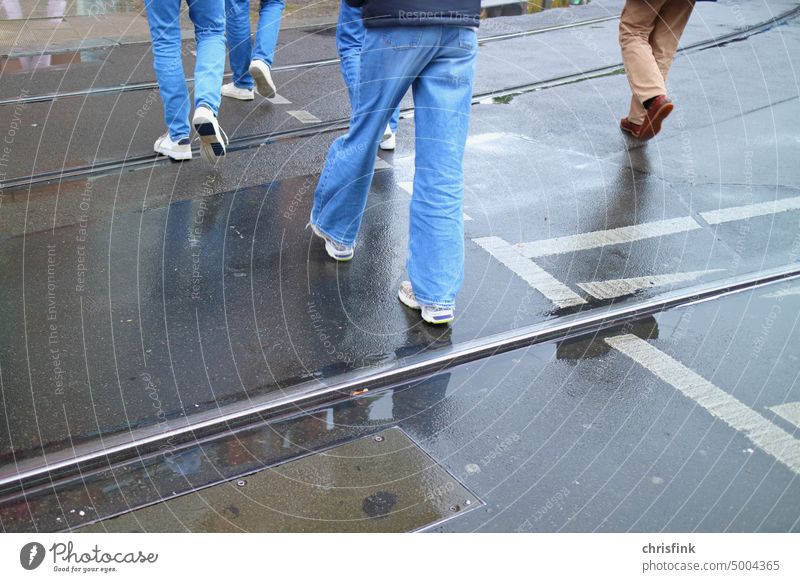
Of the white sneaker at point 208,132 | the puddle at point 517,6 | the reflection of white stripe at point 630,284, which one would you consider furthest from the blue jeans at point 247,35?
the puddle at point 517,6

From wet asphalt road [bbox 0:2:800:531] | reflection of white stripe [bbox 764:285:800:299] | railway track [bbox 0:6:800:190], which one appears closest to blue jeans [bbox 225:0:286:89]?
wet asphalt road [bbox 0:2:800:531]

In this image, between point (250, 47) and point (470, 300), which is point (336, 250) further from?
point (250, 47)

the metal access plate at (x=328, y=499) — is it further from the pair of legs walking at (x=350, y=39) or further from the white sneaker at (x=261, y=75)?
the white sneaker at (x=261, y=75)

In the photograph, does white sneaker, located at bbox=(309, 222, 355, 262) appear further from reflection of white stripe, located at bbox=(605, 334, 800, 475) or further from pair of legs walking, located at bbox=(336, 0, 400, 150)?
reflection of white stripe, located at bbox=(605, 334, 800, 475)

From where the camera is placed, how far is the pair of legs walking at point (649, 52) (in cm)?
625

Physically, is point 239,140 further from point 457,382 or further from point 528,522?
point 528,522

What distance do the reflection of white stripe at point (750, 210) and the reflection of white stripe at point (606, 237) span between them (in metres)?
0.14

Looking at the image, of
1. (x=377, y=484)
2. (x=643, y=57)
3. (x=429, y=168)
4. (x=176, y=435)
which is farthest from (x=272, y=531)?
(x=643, y=57)

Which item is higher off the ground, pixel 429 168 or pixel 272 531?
pixel 429 168

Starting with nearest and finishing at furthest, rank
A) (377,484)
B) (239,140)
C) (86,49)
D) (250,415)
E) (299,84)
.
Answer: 1. (377,484)
2. (250,415)
3. (239,140)
4. (299,84)
5. (86,49)

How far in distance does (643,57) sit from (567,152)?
85 cm

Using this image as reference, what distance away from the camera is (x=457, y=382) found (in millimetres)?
3723

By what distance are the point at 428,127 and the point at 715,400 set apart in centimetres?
159

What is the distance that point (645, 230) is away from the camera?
17.1 feet
